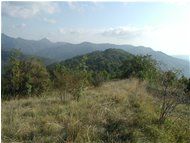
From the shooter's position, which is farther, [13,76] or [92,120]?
[13,76]

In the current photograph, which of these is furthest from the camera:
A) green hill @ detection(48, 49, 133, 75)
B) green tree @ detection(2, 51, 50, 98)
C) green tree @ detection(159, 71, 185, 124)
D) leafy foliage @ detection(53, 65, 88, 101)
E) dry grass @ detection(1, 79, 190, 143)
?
green tree @ detection(2, 51, 50, 98)

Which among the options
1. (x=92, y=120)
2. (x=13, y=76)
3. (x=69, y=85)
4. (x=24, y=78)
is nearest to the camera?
(x=92, y=120)

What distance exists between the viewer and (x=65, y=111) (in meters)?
6.17

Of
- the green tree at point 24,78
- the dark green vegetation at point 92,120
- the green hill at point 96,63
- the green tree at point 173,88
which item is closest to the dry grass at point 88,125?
the dark green vegetation at point 92,120

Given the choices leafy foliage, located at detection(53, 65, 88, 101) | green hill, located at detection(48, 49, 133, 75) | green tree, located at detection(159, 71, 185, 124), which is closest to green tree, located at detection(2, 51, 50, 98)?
green hill, located at detection(48, 49, 133, 75)

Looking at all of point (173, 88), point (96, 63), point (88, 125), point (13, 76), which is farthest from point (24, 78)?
point (96, 63)

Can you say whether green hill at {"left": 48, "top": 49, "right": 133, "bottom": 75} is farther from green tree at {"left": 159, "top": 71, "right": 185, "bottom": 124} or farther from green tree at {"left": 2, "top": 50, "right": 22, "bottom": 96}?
green tree at {"left": 159, "top": 71, "right": 185, "bottom": 124}

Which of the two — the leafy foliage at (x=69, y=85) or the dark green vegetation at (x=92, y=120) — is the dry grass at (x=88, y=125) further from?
the leafy foliage at (x=69, y=85)

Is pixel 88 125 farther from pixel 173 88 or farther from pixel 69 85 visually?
pixel 173 88

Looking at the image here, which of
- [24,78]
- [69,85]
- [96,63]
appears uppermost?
[69,85]

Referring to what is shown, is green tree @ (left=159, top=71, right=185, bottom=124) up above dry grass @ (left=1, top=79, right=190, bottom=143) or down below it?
above

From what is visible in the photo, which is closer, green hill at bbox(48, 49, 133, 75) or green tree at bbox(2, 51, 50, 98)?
green hill at bbox(48, 49, 133, 75)

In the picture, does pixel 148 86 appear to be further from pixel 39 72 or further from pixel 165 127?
pixel 165 127

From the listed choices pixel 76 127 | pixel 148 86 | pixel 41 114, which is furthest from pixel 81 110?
pixel 148 86
